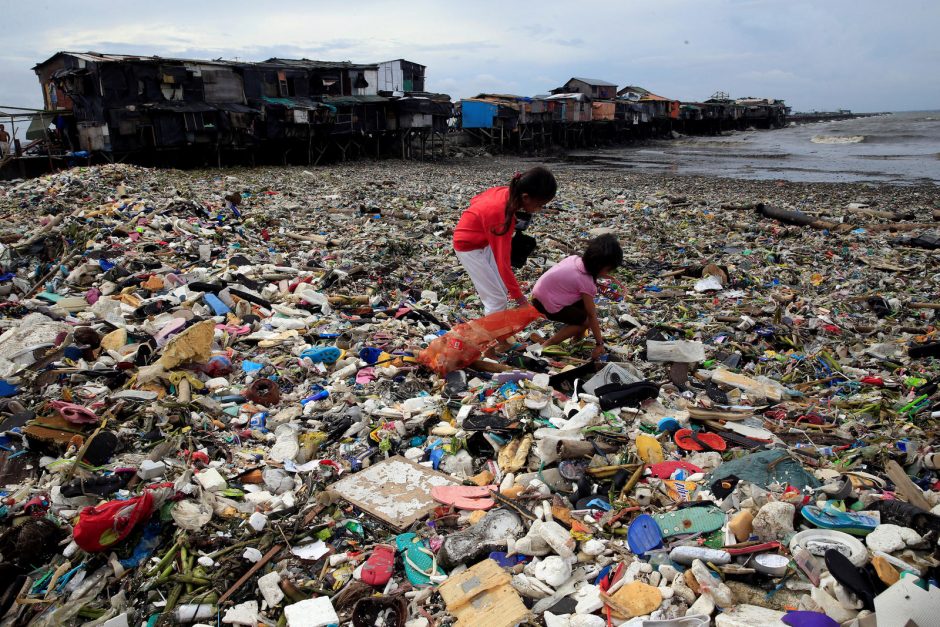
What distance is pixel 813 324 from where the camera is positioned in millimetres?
5941

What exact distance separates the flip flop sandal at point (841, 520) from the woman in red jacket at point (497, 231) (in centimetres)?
242

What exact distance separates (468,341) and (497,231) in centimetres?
90

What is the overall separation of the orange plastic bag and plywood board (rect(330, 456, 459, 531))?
1176 mm

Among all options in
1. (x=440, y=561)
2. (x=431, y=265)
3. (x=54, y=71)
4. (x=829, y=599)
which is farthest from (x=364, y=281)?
(x=54, y=71)

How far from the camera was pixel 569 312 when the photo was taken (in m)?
4.83

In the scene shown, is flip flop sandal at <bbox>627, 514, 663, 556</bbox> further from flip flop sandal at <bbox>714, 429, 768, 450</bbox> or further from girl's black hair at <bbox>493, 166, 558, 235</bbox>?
girl's black hair at <bbox>493, 166, 558, 235</bbox>

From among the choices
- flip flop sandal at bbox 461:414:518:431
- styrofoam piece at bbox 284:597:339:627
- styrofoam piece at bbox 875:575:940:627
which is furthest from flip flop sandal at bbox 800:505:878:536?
styrofoam piece at bbox 284:597:339:627

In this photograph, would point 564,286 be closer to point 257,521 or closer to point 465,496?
point 465,496

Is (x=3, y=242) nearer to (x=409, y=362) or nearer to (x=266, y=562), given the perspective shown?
(x=409, y=362)

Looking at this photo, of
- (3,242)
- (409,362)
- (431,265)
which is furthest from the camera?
(431,265)

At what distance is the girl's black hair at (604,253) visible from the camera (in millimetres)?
4340

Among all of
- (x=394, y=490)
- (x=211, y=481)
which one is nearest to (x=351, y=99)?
(x=211, y=481)

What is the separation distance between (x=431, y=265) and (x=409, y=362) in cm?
379

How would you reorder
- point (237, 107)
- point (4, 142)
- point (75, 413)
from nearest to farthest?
point (75, 413)
point (4, 142)
point (237, 107)
